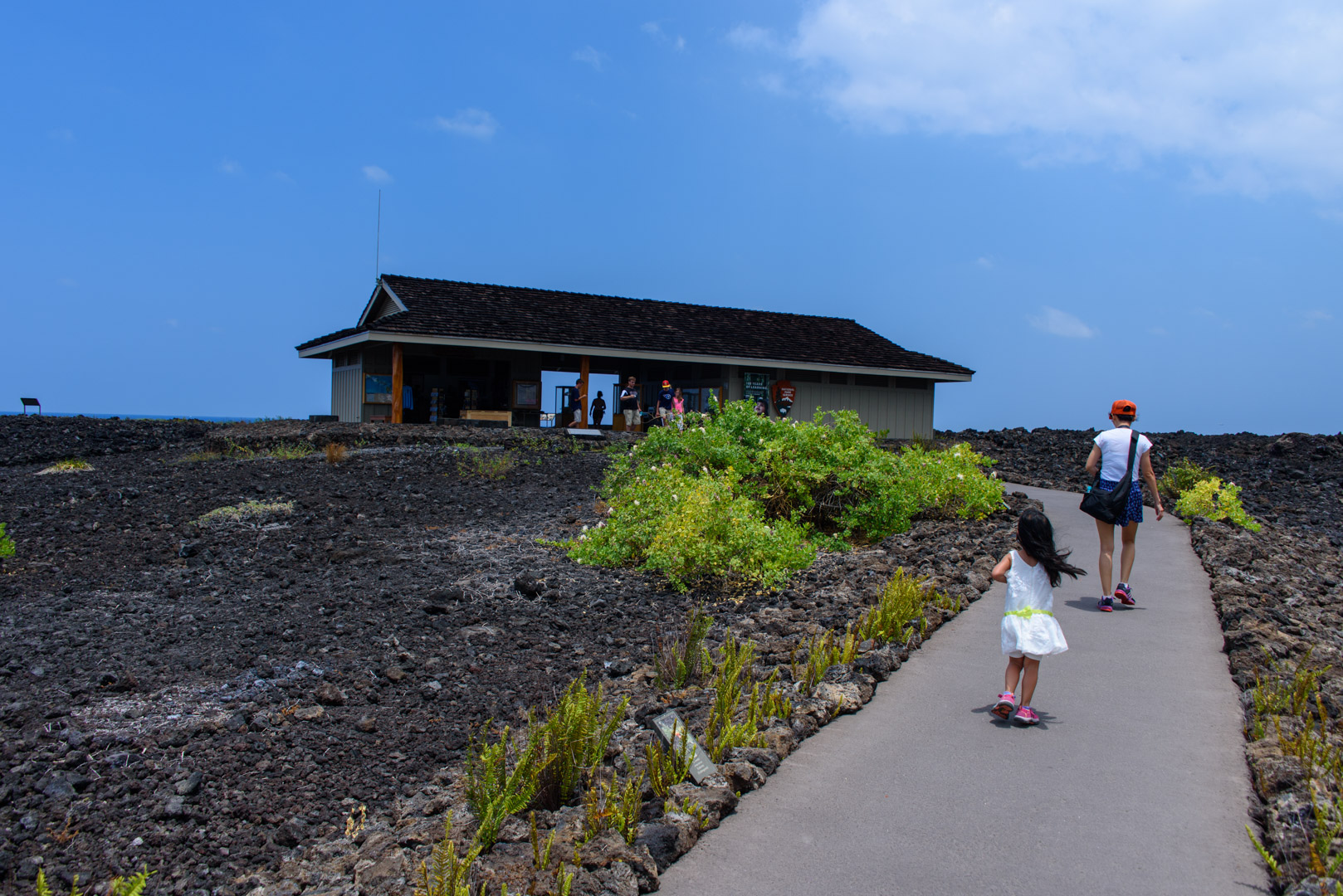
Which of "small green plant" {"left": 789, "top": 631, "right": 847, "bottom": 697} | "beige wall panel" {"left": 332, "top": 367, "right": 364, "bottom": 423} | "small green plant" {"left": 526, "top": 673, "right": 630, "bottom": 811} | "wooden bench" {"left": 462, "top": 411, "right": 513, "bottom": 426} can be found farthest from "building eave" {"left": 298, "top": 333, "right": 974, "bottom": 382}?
"small green plant" {"left": 526, "top": 673, "right": 630, "bottom": 811}

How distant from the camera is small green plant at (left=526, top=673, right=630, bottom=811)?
4141 millimetres

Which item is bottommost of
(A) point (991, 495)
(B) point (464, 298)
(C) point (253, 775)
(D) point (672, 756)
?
(C) point (253, 775)

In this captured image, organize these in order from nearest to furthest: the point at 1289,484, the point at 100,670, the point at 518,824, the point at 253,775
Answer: the point at 518,824 → the point at 253,775 → the point at 100,670 → the point at 1289,484

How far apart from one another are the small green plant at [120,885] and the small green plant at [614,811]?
5.37 ft

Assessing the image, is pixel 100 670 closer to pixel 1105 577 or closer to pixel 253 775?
pixel 253 775

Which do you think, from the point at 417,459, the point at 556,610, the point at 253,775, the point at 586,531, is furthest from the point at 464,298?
the point at 253,775

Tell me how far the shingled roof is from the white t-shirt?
17104 mm

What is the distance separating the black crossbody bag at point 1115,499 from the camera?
297 inches

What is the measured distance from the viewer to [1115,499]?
755 centimetres

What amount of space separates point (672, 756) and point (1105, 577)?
5.18 meters

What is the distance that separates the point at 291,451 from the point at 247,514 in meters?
6.61

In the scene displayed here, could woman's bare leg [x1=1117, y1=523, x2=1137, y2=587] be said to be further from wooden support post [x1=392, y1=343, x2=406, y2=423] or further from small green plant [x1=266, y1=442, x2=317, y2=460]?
wooden support post [x1=392, y1=343, x2=406, y2=423]

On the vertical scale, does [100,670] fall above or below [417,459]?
below

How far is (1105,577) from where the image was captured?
7.70 m
